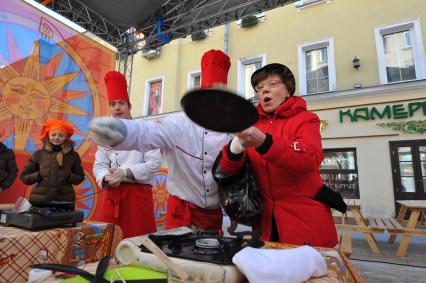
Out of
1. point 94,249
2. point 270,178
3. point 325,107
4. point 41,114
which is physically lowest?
point 94,249

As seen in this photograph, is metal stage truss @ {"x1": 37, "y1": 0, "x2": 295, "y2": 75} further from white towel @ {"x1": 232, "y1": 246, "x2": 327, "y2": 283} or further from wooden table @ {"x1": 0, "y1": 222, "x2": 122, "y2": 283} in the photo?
white towel @ {"x1": 232, "y1": 246, "x2": 327, "y2": 283}

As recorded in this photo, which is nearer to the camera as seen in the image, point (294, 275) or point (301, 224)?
point (294, 275)

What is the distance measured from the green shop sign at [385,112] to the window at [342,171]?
37.9 inches

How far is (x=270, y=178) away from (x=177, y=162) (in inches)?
19.0

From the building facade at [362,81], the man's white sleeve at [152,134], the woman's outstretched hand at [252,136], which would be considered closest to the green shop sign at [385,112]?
the building facade at [362,81]

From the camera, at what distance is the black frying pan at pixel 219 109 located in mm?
699

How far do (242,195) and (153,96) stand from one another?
11.3m

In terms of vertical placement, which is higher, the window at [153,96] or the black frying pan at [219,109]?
the window at [153,96]

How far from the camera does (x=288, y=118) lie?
1.30m

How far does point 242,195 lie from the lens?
120 centimetres

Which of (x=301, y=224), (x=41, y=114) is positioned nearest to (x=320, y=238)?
(x=301, y=224)

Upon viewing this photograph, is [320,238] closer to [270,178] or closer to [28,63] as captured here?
[270,178]

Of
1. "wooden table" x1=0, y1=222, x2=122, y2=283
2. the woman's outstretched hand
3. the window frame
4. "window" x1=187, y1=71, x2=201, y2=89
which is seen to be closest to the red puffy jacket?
the woman's outstretched hand

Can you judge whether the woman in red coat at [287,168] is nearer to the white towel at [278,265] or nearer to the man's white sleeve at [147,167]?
the white towel at [278,265]
